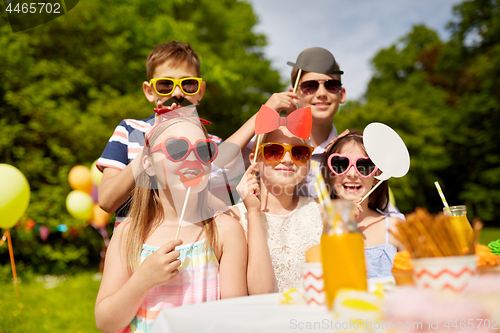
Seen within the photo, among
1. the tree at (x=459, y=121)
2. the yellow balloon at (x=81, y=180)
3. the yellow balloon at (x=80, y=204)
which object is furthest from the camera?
the tree at (x=459, y=121)

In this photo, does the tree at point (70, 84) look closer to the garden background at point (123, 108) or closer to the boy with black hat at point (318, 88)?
the garden background at point (123, 108)

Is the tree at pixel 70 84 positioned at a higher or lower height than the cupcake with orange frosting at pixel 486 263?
higher

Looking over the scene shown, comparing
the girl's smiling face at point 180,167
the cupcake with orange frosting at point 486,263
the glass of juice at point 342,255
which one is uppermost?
the girl's smiling face at point 180,167

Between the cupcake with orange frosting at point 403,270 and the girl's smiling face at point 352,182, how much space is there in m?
1.03

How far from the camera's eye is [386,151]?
6.90ft

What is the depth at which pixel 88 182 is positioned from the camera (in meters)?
6.26

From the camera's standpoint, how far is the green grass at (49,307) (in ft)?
14.9

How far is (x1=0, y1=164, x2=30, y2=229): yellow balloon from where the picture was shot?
3.74m

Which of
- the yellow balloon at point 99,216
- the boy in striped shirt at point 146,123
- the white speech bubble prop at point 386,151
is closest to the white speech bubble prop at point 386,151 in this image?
the white speech bubble prop at point 386,151

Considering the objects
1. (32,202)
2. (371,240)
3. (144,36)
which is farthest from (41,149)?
(371,240)

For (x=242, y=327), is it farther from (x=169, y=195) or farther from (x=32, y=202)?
(x=32, y=202)

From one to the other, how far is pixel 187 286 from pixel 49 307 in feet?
15.2

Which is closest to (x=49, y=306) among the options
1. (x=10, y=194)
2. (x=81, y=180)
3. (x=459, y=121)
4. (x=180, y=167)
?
(x=81, y=180)

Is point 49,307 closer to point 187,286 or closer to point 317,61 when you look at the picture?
point 187,286
